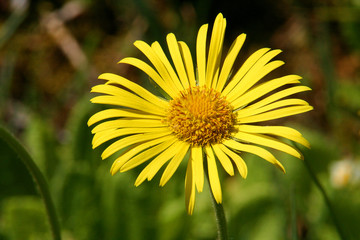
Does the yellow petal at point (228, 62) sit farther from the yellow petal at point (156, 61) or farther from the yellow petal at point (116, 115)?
the yellow petal at point (116, 115)

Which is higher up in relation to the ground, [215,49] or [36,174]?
[215,49]

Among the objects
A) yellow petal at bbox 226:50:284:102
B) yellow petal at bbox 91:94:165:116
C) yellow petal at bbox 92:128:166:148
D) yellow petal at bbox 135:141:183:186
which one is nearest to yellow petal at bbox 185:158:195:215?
yellow petal at bbox 135:141:183:186

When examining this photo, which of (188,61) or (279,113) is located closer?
(279,113)

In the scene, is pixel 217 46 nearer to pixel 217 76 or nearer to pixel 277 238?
pixel 217 76

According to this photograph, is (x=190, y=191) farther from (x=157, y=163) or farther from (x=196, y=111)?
(x=196, y=111)

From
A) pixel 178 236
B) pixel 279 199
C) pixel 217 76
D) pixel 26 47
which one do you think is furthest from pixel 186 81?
pixel 26 47

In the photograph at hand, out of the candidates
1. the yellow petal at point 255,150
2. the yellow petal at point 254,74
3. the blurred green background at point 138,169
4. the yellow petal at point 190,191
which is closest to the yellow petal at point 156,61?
the yellow petal at point 254,74

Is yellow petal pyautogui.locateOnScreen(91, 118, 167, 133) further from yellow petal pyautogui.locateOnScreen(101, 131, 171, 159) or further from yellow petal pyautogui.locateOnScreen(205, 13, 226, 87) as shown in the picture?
yellow petal pyautogui.locateOnScreen(205, 13, 226, 87)

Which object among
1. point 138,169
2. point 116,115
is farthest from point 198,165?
point 138,169
